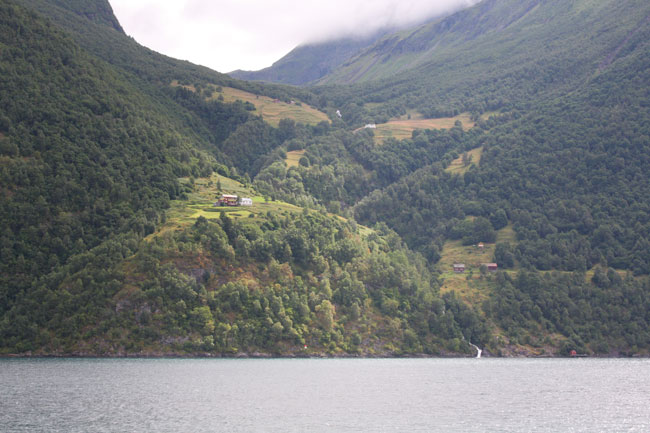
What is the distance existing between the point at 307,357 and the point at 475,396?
63.9m

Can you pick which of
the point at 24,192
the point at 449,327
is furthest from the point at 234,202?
the point at 449,327

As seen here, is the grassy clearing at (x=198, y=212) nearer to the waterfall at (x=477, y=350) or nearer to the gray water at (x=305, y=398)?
the gray water at (x=305, y=398)

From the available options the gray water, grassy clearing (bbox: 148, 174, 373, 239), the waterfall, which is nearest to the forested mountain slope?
grassy clearing (bbox: 148, 174, 373, 239)

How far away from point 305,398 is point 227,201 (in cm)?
11121

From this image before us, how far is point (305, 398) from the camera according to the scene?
90125 millimetres

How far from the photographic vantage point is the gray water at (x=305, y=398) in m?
72.0

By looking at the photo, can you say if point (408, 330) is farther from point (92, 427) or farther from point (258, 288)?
point (92, 427)

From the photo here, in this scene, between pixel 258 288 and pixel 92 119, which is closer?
pixel 258 288

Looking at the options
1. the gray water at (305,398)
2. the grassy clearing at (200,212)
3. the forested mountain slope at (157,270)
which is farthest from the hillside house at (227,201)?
the gray water at (305,398)

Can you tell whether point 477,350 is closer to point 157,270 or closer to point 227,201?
point 227,201

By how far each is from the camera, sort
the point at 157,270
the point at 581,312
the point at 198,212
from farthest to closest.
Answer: the point at 581,312, the point at 198,212, the point at 157,270

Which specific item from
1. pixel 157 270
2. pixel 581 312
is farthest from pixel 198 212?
pixel 581 312

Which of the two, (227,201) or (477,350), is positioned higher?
(227,201)

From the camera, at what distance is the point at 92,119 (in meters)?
200
